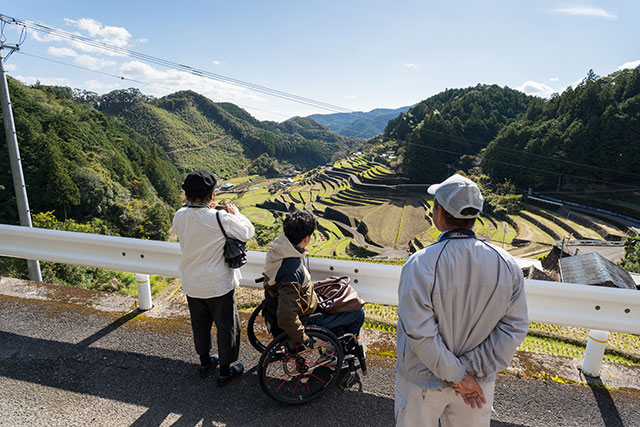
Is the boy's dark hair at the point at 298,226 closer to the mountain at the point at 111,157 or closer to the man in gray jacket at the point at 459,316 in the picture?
the man in gray jacket at the point at 459,316

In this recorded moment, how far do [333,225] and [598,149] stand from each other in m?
26.8

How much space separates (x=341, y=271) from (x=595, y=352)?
142 cm

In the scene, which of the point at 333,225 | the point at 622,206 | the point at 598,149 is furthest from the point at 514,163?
the point at 333,225

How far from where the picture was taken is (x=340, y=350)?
1.69 meters

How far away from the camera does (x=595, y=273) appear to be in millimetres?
8133

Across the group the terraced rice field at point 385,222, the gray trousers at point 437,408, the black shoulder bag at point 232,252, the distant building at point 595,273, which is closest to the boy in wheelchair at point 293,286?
the black shoulder bag at point 232,252

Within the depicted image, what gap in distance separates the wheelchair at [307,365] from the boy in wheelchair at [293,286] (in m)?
0.01

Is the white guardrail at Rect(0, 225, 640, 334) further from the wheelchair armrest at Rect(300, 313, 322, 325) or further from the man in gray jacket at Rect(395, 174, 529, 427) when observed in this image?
the man in gray jacket at Rect(395, 174, 529, 427)

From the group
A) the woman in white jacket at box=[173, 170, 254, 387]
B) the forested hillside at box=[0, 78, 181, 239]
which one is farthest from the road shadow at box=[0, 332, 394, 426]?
the forested hillside at box=[0, 78, 181, 239]

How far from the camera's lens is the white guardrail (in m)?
1.82

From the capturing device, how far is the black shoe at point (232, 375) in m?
1.74

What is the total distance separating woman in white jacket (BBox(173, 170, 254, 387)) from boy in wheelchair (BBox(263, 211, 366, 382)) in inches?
9.1

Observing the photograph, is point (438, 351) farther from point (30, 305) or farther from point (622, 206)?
point (622, 206)

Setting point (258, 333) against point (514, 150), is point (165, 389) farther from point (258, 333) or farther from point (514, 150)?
point (514, 150)
